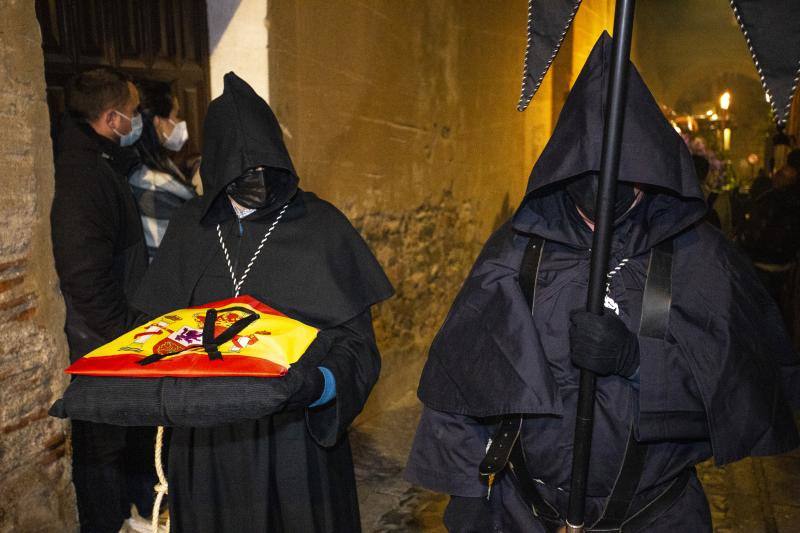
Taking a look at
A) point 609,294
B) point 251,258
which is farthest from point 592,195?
point 251,258

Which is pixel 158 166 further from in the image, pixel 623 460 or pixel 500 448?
pixel 623 460

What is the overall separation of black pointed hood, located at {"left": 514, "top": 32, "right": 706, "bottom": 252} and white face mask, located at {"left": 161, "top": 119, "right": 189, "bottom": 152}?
258 cm

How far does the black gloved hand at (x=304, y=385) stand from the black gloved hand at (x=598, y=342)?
2.32 feet

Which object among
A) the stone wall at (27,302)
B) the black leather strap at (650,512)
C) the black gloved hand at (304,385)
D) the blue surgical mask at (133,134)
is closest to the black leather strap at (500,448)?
the black leather strap at (650,512)

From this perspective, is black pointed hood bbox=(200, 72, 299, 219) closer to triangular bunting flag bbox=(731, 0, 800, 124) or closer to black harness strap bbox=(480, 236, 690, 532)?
black harness strap bbox=(480, 236, 690, 532)

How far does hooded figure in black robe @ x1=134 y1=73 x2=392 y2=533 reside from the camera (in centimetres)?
257

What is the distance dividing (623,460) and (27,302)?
235cm

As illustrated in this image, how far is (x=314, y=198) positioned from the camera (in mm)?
2920

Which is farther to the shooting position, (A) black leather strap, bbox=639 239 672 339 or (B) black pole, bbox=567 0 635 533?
(A) black leather strap, bbox=639 239 672 339

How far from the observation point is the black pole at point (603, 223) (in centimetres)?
176

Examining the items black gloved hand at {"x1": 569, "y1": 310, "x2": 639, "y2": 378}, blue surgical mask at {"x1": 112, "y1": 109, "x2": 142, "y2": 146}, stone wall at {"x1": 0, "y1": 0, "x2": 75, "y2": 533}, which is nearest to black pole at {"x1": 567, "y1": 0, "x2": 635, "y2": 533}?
black gloved hand at {"x1": 569, "y1": 310, "x2": 639, "y2": 378}

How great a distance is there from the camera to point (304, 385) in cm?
219

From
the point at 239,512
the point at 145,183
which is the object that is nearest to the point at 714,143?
the point at 145,183

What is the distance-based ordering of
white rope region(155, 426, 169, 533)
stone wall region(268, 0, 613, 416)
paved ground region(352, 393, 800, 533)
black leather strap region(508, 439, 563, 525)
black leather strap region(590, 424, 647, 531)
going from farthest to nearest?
stone wall region(268, 0, 613, 416) < paved ground region(352, 393, 800, 533) < white rope region(155, 426, 169, 533) < black leather strap region(508, 439, 563, 525) < black leather strap region(590, 424, 647, 531)
